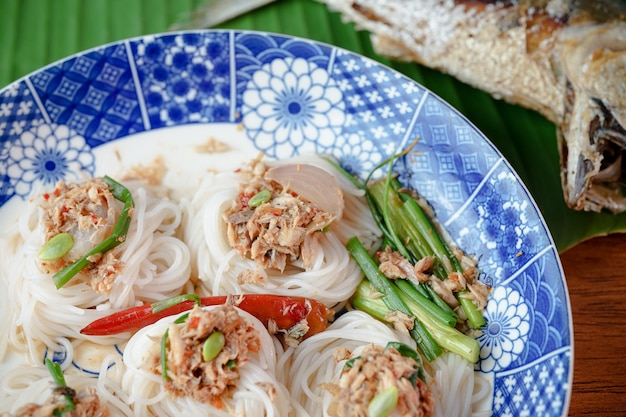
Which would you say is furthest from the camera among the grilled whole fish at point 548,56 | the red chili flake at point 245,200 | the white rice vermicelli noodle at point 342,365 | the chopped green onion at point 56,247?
the grilled whole fish at point 548,56

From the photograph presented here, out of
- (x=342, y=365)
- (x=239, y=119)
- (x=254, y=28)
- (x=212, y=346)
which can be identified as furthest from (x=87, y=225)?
(x=254, y=28)


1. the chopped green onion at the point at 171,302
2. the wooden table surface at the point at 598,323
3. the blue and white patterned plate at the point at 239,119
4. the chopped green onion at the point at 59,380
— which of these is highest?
the blue and white patterned plate at the point at 239,119

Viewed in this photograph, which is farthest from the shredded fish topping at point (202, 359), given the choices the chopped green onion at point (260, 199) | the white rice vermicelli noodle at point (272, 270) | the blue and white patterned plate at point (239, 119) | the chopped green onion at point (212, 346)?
the blue and white patterned plate at point (239, 119)

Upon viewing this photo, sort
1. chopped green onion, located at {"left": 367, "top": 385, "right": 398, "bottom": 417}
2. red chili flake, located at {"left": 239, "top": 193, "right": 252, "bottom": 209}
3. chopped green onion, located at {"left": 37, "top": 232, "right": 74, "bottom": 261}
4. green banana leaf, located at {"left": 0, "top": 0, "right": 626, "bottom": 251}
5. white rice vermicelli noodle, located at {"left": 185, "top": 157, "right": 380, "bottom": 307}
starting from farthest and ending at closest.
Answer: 1. green banana leaf, located at {"left": 0, "top": 0, "right": 626, "bottom": 251}
2. red chili flake, located at {"left": 239, "top": 193, "right": 252, "bottom": 209}
3. white rice vermicelli noodle, located at {"left": 185, "top": 157, "right": 380, "bottom": 307}
4. chopped green onion, located at {"left": 37, "top": 232, "right": 74, "bottom": 261}
5. chopped green onion, located at {"left": 367, "top": 385, "right": 398, "bottom": 417}

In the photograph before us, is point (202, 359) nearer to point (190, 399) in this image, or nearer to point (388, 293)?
point (190, 399)

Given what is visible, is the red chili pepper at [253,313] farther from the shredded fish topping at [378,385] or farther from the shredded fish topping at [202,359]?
the shredded fish topping at [378,385]

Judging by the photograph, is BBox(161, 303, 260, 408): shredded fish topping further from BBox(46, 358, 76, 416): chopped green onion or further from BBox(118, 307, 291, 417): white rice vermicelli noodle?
BBox(46, 358, 76, 416): chopped green onion

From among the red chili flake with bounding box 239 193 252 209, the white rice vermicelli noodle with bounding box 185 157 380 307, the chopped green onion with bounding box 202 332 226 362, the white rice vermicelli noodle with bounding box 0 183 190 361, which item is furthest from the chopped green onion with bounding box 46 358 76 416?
the red chili flake with bounding box 239 193 252 209
